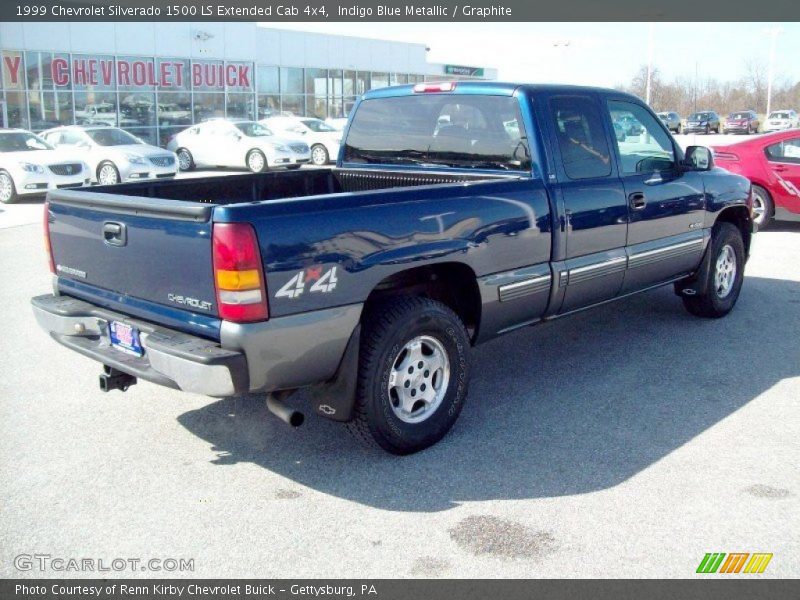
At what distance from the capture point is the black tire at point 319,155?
2412 centimetres

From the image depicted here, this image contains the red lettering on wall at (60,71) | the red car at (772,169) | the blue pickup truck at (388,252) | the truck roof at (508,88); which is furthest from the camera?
the red lettering on wall at (60,71)

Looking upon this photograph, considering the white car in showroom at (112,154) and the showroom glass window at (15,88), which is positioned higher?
the showroom glass window at (15,88)

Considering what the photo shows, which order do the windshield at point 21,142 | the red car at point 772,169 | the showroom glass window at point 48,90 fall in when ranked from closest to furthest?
the red car at point 772,169 → the windshield at point 21,142 → the showroom glass window at point 48,90

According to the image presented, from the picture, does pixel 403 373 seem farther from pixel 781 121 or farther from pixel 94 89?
pixel 781 121

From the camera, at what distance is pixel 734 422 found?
4.71 metres

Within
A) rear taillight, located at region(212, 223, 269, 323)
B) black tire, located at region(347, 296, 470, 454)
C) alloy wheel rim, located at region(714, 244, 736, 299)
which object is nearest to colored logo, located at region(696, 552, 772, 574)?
black tire, located at region(347, 296, 470, 454)

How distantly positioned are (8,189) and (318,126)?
11.0m

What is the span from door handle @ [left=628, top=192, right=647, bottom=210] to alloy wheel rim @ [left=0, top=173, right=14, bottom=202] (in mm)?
14533

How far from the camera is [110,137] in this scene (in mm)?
19281

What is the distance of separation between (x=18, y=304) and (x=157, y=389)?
319 cm

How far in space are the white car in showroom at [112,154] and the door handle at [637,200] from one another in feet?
48.1

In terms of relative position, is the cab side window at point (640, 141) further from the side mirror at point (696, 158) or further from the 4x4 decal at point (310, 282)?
the 4x4 decal at point (310, 282)

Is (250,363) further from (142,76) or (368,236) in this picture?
(142,76)

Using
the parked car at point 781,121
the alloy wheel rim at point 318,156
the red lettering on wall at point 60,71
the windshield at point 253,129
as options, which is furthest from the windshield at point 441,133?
the parked car at point 781,121
